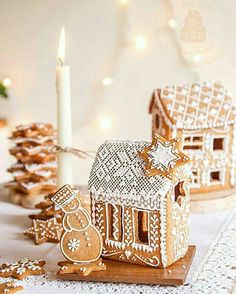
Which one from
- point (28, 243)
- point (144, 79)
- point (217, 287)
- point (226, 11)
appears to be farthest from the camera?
point (144, 79)

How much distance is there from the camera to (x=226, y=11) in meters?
1.58

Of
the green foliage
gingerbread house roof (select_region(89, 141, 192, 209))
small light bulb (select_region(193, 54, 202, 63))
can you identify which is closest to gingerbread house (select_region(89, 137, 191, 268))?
gingerbread house roof (select_region(89, 141, 192, 209))

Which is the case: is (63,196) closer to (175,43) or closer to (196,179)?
(196,179)

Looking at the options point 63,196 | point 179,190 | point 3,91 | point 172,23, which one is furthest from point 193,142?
point 3,91

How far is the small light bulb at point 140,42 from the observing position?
66.1 inches

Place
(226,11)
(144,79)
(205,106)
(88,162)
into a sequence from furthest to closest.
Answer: (88,162) → (144,79) → (226,11) → (205,106)

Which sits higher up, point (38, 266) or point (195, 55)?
point (195, 55)

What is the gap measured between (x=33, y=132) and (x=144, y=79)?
51 centimetres

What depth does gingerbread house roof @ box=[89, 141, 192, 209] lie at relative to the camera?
861mm

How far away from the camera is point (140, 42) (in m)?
1.68

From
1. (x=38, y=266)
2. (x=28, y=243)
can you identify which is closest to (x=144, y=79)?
(x=28, y=243)

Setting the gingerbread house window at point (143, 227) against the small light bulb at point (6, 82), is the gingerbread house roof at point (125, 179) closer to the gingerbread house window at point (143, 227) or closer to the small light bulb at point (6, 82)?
the gingerbread house window at point (143, 227)

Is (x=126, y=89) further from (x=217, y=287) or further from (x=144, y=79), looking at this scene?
(x=217, y=287)

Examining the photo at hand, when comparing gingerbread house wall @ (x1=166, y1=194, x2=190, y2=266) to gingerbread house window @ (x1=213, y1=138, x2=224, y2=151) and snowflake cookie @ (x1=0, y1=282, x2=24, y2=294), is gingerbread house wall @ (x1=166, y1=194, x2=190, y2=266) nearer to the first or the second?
snowflake cookie @ (x1=0, y1=282, x2=24, y2=294)
